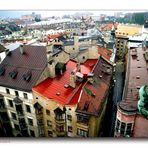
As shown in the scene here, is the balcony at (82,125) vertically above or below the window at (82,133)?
above

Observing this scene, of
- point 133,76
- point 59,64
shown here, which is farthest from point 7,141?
point 133,76

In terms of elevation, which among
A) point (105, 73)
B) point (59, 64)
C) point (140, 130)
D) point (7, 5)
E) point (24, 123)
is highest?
point (7, 5)

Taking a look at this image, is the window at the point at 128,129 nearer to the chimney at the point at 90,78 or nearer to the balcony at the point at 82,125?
the balcony at the point at 82,125

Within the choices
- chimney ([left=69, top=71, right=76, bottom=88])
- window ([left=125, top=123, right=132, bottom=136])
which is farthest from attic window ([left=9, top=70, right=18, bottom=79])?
window ([left=125, top=123, right=132, bottom=136])

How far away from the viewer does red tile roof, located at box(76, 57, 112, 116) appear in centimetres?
836

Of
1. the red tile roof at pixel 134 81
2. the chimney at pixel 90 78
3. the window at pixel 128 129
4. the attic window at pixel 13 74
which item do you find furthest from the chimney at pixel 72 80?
the window at pixel 128 129

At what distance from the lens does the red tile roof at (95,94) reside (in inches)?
329

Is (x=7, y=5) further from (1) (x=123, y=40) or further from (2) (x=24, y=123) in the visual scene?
(1) (x=123, y=40)

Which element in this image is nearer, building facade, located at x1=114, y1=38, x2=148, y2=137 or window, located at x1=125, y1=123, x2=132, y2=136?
building facade, located at x1=114, y1=38, x2=148, y2=137

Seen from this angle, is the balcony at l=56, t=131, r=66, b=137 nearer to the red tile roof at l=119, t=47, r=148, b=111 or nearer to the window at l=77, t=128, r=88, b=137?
the window at l=77, t=128, r=88, b=137

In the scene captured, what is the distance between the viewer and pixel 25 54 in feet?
33.2

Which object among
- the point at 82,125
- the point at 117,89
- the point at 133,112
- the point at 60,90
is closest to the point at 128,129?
the point at 133,112

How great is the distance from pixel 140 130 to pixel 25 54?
20.1 feet
